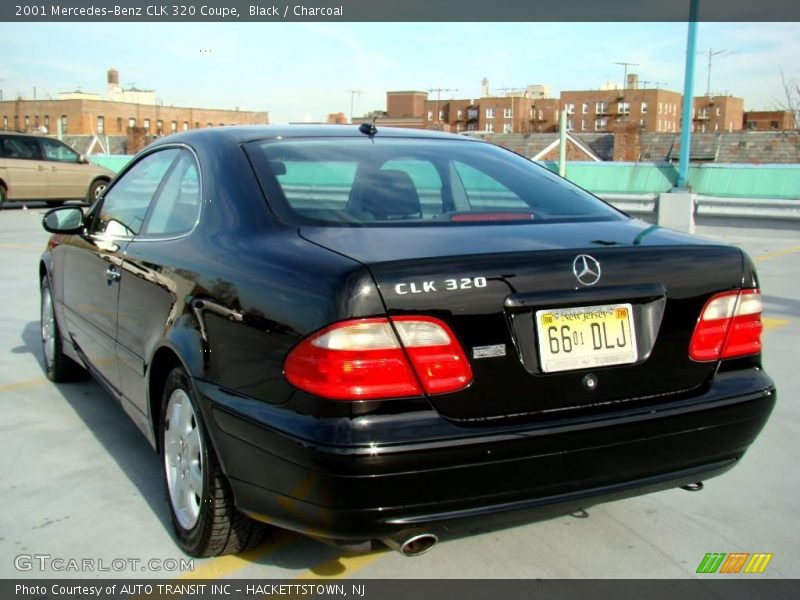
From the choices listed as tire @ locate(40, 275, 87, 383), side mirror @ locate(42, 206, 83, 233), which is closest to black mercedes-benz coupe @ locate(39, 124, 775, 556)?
side mirror @ locate(42, 206, 83, 233)

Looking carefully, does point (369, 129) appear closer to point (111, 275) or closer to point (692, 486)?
point (111, 275)

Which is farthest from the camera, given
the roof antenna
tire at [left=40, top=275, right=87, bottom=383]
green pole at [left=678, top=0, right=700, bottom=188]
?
green pole at [left=678, top=0, right=700, bottom=188]

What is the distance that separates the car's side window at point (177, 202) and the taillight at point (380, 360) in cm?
111

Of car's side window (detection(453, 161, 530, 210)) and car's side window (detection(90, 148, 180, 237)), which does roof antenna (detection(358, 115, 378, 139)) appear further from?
car's side window (detection(90, 148, 180, 237))

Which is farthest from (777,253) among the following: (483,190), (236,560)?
(236,560)

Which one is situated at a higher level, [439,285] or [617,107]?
[617,107]

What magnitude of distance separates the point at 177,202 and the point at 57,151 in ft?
61.7

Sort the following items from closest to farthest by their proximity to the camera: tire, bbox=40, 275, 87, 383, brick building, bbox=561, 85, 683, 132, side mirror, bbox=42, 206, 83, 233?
1. side mirror, bbox=42, 206, 83, 233
2. tire, bbox=40, 275, 87, 383
3. brick building, bbox=561, 85, 683, 132

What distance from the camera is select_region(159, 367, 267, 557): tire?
2.80 meters

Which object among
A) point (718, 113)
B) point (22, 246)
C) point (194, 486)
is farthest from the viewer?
point (718, 113)

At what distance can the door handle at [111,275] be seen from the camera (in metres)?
3.72

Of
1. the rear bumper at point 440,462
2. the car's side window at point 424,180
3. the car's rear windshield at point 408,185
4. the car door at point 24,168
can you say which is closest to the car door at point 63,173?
the car door at point 24,168

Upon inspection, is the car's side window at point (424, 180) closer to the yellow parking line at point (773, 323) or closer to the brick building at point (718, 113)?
the yellow parking line at point (773, 323)

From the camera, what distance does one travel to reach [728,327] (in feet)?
9.23
